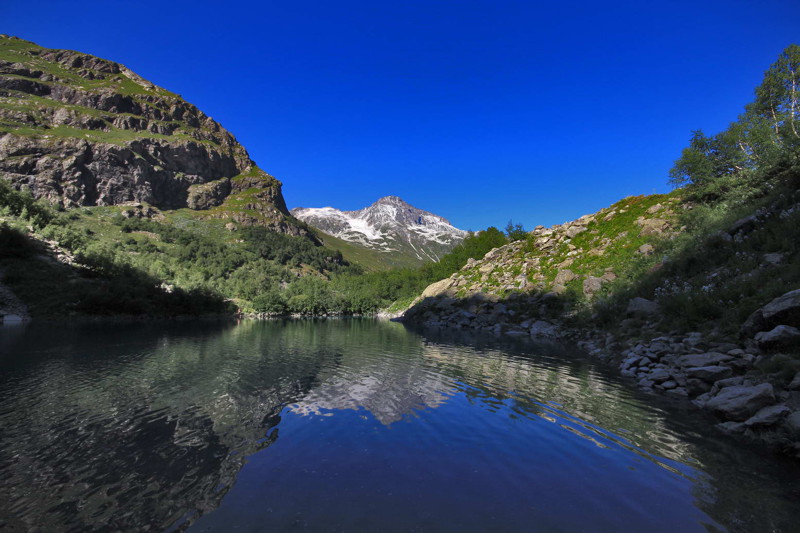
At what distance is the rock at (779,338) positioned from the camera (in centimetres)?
1775

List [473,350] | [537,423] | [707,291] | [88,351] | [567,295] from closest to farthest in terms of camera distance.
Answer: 1. [537,423]
2. [707,291]
3. [88,351]
4. [473,350]
5. [567,295]

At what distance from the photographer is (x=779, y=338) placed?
714 inches

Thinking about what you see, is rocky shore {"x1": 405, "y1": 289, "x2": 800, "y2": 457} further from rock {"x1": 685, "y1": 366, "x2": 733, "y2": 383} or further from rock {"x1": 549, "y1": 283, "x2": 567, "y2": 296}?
rock {"x1": 549, "y1": 283, "x2": 567, "y2": 296}

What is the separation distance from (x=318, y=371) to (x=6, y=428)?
18750 millimetres

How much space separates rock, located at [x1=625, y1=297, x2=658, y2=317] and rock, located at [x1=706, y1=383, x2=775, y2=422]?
20004mm

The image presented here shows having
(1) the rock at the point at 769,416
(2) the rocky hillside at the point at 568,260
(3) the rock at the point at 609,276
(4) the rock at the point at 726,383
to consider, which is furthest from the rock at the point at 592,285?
(1) the rock at the point at 769,416

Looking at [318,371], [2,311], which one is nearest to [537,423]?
[318,371]

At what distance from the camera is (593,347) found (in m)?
39.8

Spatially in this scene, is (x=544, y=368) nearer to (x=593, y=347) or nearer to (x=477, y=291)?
(x=593, y=347)

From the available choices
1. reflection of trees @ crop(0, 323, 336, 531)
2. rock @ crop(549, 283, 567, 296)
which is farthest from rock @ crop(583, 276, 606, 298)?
reflection of trees @ crop(0, 323, 336, 531)

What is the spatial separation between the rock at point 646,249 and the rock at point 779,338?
40.1 m

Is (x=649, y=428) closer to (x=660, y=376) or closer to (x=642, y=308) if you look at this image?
(x=660, y=376)

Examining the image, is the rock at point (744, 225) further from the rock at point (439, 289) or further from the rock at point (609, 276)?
the rock at point (439, 289)

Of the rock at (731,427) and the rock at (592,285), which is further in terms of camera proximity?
the rock at (592,285)
